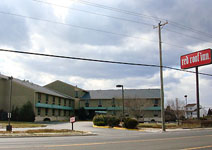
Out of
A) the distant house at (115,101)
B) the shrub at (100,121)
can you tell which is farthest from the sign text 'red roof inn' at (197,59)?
the distant house at (115,101)

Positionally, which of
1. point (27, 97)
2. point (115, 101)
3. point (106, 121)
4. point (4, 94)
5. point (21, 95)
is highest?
point (4, 94)

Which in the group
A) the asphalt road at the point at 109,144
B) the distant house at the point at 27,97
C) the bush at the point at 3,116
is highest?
the distant house at the point at 27,97

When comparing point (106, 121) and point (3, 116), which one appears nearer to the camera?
point (106, 121)

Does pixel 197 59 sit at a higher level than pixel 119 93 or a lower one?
higher

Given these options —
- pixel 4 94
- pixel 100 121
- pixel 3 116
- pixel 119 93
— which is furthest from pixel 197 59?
pixel 4 94

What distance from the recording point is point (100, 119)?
36219mm

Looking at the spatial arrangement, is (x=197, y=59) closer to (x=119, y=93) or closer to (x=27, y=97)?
(x=119, y=93)

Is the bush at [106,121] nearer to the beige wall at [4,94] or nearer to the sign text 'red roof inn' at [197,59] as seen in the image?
the sign text 'red roof inn' at [197,59]

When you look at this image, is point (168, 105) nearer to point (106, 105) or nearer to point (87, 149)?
point (106, 105)

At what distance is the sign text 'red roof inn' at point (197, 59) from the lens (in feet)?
137

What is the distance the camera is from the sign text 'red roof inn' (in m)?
41.7

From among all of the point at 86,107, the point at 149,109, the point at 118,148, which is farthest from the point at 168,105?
the point at 118,148

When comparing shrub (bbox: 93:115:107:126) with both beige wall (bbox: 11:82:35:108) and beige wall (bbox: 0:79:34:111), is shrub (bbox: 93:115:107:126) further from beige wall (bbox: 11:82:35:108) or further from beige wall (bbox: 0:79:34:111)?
beige wall (bbox: 0:79:34:111)

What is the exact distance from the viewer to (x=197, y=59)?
43281 millimetres
